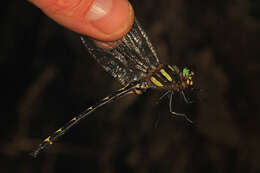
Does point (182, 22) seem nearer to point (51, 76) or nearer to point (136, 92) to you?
point (51, 76)

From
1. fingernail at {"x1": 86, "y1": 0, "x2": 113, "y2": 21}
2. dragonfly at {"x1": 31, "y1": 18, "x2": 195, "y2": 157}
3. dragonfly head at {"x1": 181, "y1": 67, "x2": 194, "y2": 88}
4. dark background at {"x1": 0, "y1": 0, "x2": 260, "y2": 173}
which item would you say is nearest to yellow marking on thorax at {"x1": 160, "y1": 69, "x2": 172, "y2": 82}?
dragonfly at {"x1": 31, "y1": 18, "x2": 195, "y2": 157}

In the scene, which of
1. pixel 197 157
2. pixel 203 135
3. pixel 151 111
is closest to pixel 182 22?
pixel 151 111

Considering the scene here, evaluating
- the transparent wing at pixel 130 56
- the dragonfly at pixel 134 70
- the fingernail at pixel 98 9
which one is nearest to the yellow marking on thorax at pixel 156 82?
the dragonfly at pixel 134 70

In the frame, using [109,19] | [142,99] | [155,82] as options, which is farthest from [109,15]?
[142,99]

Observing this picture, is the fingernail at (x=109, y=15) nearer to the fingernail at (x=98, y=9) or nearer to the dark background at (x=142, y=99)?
the fingernail at (x=98, y=9)

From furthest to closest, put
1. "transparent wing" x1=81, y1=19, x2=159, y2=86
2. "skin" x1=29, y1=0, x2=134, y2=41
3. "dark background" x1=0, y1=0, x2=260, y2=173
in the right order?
"dark background" x1=0, y1=0, x2=260, y2=173, "transparent wing" x1=81, y1=19, x2=159, y2=86, "skin" x1=29, y1=0, x2=134, y2=41

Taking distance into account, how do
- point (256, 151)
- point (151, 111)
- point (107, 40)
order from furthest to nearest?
1. point (151, 111)
2. point (256, 151)
3. point (107, 40)

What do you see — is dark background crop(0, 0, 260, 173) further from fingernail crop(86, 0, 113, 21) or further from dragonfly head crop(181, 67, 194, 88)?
fingernail crop(86, 0, 113, 21)
